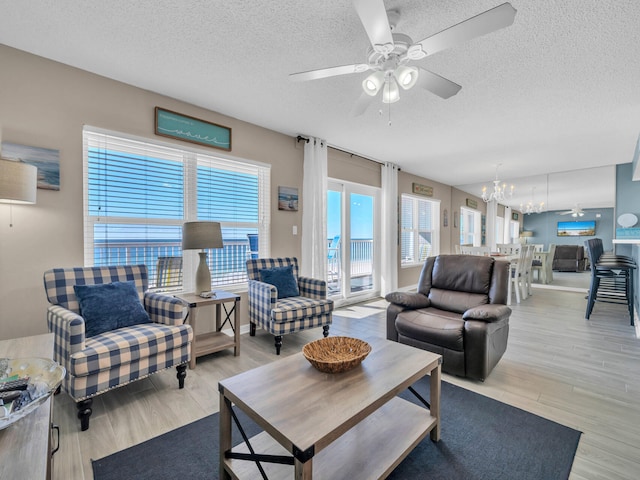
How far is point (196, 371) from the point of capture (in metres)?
2.52

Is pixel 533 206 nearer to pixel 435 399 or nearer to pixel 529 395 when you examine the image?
pixel 529 395

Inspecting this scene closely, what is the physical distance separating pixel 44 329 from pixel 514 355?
4106 millimetres

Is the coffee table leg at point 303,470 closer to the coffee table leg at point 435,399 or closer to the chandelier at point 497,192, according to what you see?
the coffee table leg at point 435,399

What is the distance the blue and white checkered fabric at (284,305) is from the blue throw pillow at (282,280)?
0.07 meters

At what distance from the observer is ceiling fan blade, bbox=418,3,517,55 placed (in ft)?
4.29

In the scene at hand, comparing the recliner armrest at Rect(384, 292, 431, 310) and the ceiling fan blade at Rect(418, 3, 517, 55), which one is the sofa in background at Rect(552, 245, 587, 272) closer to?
the recliner armrest at Rect(384, 292, 431, 310)

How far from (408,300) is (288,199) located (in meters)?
2.10

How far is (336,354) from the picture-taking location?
1.62 meters

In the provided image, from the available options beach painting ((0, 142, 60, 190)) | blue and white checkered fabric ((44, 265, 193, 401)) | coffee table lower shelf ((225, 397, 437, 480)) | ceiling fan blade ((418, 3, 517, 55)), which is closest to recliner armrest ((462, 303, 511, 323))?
coffee table lower shelf ((225, 397, 437, 480))

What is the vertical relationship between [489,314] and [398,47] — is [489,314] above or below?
below

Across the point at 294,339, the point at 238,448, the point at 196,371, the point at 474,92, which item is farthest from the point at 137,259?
the point at 474,92

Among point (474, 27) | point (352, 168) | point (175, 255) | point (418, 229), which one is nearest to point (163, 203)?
point (175, 255)

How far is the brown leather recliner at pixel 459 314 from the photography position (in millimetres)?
2264

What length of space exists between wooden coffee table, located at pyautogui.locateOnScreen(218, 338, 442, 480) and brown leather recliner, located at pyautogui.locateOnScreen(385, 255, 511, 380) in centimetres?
78
